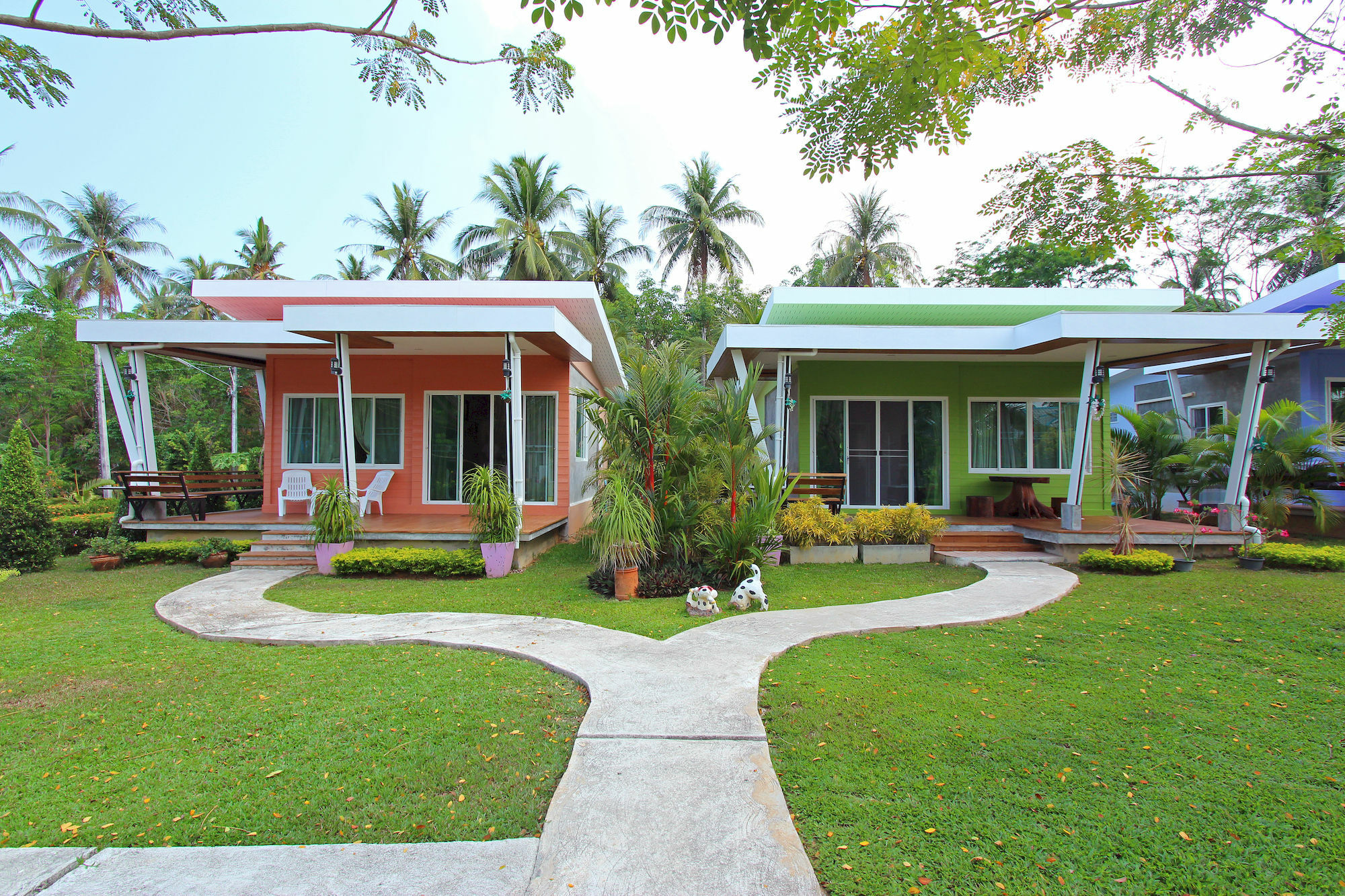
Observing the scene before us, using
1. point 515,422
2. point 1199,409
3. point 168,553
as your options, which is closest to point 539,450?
point 515,422

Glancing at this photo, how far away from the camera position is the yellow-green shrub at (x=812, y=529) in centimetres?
877

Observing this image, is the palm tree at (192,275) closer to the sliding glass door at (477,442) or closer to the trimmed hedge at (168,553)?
the sliding glass door at (477,442)

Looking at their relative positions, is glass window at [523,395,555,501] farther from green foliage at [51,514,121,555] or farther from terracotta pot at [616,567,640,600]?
green foliage at [51,514,121,555]

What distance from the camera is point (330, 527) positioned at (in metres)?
8.25

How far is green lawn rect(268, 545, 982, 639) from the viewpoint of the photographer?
20.0ft

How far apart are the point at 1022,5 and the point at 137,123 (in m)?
9.84

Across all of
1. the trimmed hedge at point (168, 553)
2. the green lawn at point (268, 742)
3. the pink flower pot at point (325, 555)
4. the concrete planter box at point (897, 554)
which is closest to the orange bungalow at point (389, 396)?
the trimmed hedge at point (168, 553)

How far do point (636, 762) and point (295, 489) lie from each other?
9631 mm

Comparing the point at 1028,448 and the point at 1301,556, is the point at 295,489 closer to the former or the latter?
the point at 1028,448

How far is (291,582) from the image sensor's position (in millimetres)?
7711

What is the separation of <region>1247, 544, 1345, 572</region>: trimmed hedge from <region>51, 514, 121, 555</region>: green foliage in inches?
620

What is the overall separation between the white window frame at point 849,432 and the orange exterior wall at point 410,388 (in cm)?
421

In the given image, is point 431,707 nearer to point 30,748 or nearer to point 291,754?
point 291,754

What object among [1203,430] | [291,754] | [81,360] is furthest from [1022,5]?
[81,360]
